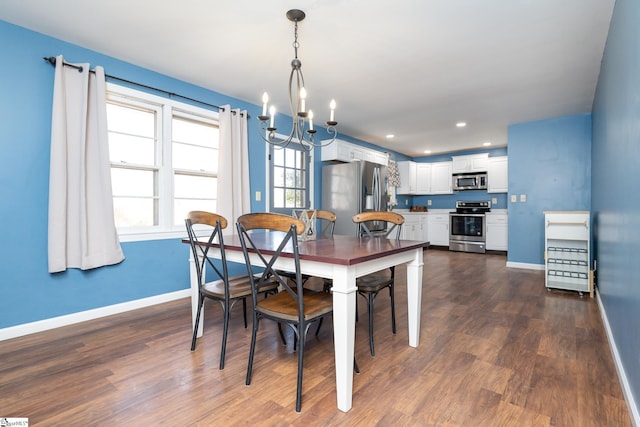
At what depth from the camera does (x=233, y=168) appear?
3746 millimetres

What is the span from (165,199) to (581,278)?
479cm

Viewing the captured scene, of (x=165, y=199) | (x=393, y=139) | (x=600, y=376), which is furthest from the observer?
(x=393, y=139)

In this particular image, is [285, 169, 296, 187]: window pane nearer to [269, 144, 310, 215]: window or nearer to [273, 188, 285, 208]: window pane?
[269, 144, 310, 215]: window

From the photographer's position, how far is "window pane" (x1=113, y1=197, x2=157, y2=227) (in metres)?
3.06

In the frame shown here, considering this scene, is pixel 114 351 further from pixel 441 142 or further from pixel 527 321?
pixel 441 142

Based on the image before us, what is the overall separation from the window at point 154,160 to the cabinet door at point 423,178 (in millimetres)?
5614

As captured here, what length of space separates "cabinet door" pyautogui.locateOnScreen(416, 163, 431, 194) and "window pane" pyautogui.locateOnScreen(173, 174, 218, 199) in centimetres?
556

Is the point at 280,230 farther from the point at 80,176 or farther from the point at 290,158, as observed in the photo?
the point at 290,158

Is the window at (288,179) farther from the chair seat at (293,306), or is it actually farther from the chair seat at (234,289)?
the chair seat at (293,306)

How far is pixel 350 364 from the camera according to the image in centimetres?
152

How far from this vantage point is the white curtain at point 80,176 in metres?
2.51

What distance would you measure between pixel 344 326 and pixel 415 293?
0.81 metres

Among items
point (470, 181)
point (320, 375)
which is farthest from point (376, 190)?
point (320, 375)

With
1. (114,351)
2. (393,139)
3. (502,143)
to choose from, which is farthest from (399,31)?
(502,143)
